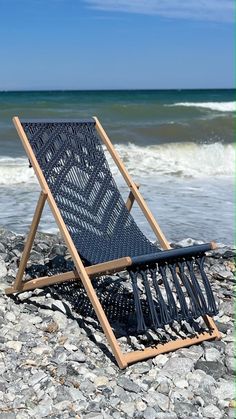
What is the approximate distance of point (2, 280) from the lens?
472cm

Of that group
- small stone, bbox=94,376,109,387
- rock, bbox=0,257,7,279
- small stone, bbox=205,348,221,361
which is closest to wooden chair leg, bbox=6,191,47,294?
rock, bbox=0,257,7,279

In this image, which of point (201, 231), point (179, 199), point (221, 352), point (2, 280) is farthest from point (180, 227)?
point (221, 352)

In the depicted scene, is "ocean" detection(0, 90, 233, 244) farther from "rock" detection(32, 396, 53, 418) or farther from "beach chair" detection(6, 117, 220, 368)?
"rock" detection(32, 396, 53, 418)

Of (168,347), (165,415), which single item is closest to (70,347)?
(168,347)

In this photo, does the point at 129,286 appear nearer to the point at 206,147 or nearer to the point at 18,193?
the point at 18,193

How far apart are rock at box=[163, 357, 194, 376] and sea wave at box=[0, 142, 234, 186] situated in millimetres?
6529

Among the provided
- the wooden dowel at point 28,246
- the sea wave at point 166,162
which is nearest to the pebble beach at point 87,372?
the wooden dowel at point 28,246

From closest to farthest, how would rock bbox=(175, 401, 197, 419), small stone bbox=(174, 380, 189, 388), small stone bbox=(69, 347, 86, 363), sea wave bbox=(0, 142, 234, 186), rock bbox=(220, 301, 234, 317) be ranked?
rock bbox=(175, 401, 197, 419) < small stone bbox=(174, 380, 189, 388) < small stone bbox=(69, 347, 86, 363) < rock bbox=(220, 301, 234, 317) < sea wave bbox=(0, 142, 234, 186)

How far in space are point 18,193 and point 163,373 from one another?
5.69m

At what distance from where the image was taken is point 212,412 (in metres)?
3.22

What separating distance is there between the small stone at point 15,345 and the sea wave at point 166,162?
6.28 m

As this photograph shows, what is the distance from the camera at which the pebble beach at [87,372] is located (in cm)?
317

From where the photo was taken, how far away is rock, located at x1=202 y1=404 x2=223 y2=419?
3195 mm

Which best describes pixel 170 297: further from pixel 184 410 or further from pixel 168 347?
pixel 184 410
